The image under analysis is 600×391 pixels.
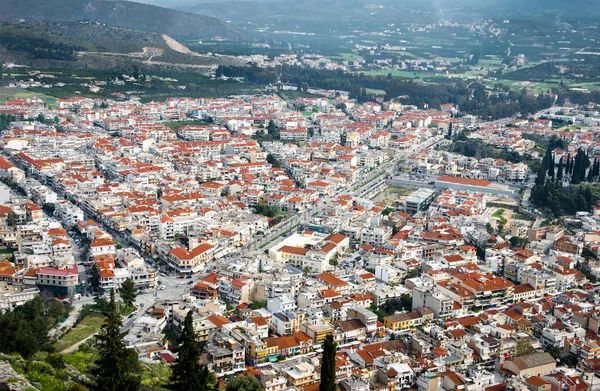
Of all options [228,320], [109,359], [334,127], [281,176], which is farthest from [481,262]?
[334,127]

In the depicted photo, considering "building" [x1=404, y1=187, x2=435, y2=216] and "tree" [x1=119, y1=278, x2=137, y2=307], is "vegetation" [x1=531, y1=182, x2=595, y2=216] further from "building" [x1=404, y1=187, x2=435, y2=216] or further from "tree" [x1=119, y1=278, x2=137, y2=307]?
"tree" [x1=119, y1=278, x2=137, y2=307]

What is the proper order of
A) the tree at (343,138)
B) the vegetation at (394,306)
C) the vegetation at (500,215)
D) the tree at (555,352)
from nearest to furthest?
the tree at (555,352), the vegetation at (394,306), the vegetation at (500,215), the tree at (343,138)

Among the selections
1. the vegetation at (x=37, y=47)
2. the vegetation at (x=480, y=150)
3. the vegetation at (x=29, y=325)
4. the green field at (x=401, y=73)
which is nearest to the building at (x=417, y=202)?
the vegetation at (x=480, y=150)

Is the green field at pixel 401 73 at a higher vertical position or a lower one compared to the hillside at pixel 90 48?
lower

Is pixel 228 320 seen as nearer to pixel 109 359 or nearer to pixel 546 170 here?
pixel 109 359

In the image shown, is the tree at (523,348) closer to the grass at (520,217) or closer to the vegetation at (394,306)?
the vegetation at (394,306)

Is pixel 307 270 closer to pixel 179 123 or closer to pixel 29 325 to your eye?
pixel 29 325

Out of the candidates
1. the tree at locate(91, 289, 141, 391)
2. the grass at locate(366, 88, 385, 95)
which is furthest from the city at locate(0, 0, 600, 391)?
the grass at locate(366, 88, 385, 95)
